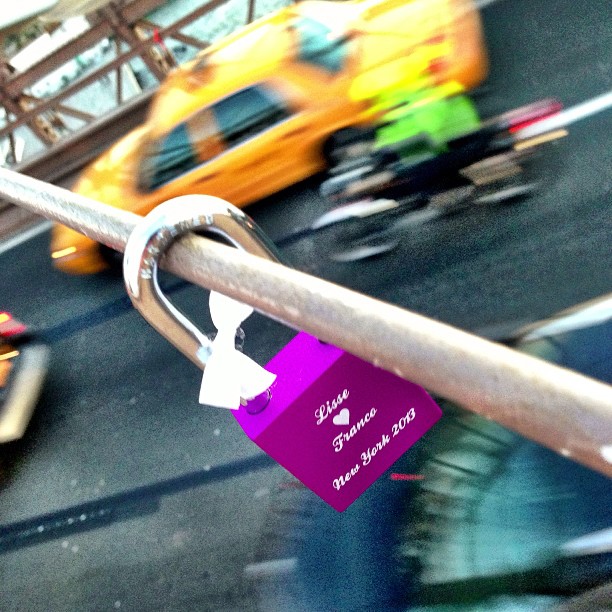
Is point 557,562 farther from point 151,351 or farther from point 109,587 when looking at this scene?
point 151,351

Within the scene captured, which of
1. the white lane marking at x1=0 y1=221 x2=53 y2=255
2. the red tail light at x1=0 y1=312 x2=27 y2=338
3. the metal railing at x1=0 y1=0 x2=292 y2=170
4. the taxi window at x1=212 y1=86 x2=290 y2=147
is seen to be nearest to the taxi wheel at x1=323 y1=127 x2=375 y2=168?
the taxi window at x1=212 y1=86 x2=290 y2=147

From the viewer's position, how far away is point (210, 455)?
4.98 meters

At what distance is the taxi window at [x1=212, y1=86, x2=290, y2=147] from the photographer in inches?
240

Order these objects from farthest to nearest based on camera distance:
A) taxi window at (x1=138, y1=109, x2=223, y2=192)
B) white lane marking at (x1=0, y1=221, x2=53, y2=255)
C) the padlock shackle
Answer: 1. white lane marking at (x1=0, y1=221, x2=53, y2=255)
2. taxi window at (x1=138, y1=109, x2=223, y2=192)
3. the padlock shackle

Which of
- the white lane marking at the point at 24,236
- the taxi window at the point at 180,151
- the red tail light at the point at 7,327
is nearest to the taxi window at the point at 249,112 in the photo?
the taxi window at the point at 180,151

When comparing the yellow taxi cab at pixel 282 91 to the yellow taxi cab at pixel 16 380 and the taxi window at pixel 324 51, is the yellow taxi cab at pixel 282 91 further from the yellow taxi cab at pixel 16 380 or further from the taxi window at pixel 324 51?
the yellow taxi cab at pixel 16 380

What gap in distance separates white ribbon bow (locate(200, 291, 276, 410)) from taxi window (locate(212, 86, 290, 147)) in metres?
5.47

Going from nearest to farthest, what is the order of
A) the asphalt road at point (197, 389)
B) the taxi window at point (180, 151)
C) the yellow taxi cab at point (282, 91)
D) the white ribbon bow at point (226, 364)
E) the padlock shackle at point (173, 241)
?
the padlock shackle at point (173, 241) → the white ribbon bow at point (226, 364) → the asphalt road at point (197, 389) → the yellow taxi cab at point (282, 91) → the taxi window at point (180, 151)

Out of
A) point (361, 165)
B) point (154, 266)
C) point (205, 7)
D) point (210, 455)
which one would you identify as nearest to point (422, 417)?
point (154, 266)

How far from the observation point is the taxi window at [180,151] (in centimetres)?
627

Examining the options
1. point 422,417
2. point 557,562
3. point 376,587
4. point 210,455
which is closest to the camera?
point 422,417

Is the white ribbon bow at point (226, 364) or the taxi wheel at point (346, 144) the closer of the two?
the white ribbon bow at point (226, 364)

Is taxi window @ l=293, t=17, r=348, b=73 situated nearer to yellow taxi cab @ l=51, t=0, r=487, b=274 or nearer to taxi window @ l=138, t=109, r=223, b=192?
yellow taxi cab @ l=51, t=0, r=487, b=274

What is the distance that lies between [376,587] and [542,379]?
3.21m
